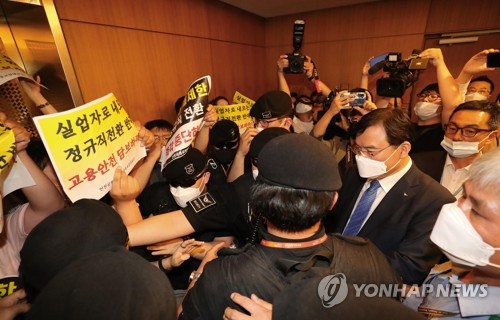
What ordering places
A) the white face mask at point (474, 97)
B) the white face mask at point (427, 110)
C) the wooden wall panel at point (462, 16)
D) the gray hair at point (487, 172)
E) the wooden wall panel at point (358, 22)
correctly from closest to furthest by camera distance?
the gray hair at point (487, 172), the white face mask at point (427, 110), the white face mask at point (474, 97), the wooden wall panel at point (462, 16), the wooden wall panel at point (358, 22)

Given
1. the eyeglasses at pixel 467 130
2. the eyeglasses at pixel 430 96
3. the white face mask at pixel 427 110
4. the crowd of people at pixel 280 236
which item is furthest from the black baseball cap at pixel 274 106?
the eyeglasses at pixel 430 96

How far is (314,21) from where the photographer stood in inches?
186

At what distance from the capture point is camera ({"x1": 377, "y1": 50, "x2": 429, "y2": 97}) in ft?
7.27

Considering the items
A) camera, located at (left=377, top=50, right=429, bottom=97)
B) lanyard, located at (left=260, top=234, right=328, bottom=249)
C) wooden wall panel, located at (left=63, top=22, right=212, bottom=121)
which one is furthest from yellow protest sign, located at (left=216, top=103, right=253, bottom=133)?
lanyard, located at (left=260, top=234, right=328, bottom=249)

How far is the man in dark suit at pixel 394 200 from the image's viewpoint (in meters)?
1.25

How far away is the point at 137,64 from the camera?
9.24ft

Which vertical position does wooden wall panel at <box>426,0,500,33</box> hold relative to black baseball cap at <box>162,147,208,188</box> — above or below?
above

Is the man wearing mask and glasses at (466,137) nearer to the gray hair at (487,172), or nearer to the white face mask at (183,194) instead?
the gray hair at (487,172)

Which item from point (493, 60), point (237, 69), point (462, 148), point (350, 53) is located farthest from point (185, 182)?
point (350, 53)

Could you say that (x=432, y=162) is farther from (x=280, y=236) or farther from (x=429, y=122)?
(x=280, y=236)

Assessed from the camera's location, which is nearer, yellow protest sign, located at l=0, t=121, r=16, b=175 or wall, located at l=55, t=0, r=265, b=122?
yellow protest sign, located at l=0, t=121, r=16, b=175

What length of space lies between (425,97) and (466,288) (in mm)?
2514

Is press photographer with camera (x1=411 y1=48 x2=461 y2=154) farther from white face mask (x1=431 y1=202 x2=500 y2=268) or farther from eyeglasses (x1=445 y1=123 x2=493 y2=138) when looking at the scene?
white face mask (x1=431 y1=202 x2=500 y2=268)

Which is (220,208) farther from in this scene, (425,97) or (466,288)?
(425,97)
